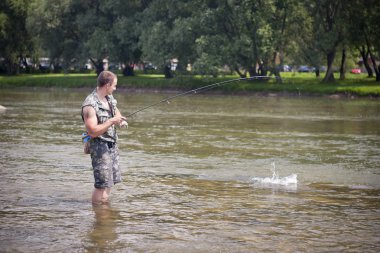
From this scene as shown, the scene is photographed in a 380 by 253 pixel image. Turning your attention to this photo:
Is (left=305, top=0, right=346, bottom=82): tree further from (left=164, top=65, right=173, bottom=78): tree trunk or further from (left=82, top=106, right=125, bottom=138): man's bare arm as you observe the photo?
(left=82, top=106, right=125, bottom=138): man's bare arm

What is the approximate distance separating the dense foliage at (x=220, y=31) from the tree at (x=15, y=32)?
1691mm

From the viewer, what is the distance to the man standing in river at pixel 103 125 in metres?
10.2

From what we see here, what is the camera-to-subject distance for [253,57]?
192 feet

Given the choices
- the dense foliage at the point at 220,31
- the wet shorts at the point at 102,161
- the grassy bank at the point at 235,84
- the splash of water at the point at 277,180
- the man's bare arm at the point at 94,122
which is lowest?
the grassy bank at the point at 235,84

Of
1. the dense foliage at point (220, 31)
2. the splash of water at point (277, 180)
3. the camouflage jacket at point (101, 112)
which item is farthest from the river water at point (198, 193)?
the dense foliage at point (220, 31)

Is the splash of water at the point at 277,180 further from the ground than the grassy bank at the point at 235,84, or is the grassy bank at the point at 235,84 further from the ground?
the splash of water at the point at 277,180

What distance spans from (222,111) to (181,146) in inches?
659

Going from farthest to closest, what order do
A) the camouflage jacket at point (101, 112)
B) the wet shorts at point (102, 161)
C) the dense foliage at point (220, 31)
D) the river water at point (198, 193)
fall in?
the dense foliage at point (220, 31) < the wet shorts at point (102, 161) < the camouflage jacket at point (101, 112) < the river water at point (198, 193)

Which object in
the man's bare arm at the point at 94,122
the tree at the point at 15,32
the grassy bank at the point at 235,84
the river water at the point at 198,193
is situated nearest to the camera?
the river water at the point at 198,193

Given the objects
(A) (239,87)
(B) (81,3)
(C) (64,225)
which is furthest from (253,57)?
(C) (64,225)

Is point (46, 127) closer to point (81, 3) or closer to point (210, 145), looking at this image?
point (210, 145)

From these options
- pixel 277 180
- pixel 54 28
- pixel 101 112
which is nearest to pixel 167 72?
pixel 54 28

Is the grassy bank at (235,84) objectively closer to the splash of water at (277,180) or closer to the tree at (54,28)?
the tree at (54,28)

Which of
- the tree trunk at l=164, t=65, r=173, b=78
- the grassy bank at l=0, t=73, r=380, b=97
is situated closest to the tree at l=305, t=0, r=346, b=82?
the grassy bank at l=0, t=73, r=380, b=97
